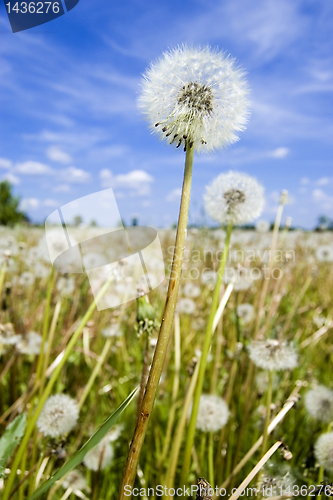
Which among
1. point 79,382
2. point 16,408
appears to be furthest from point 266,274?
point 79,382

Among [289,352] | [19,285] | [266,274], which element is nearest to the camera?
[289,352]

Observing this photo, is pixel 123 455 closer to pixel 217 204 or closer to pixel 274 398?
pixel 274 398

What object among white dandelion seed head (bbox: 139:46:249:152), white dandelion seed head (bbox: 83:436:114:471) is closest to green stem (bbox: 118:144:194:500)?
white dandelion seed head (bbox: 139:46:249:152)

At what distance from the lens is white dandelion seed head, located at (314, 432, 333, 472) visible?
95 cm

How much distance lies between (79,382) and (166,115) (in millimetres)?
1760

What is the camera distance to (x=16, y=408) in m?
1.39

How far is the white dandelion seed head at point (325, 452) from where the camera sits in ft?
3.12

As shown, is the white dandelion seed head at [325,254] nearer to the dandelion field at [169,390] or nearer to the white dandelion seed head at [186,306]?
the dandelion field at [169,390]

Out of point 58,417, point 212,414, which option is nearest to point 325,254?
point 212,414

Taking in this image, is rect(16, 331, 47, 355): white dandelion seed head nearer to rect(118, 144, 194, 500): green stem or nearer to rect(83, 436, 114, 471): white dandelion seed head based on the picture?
rect(83, 436, 114, 471): white dandelion seed head

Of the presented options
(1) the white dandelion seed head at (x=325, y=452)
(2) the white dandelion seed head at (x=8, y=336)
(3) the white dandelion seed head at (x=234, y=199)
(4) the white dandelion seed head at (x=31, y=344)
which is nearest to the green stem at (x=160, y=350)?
(3) the white dandelion seed head at (x=234, y=199)

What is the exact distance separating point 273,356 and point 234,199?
1.66ft

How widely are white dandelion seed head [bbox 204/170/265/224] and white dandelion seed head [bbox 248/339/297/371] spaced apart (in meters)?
0.42

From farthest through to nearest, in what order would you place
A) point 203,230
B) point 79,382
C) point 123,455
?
point 203,230 → point 79,382 → point 123,455
